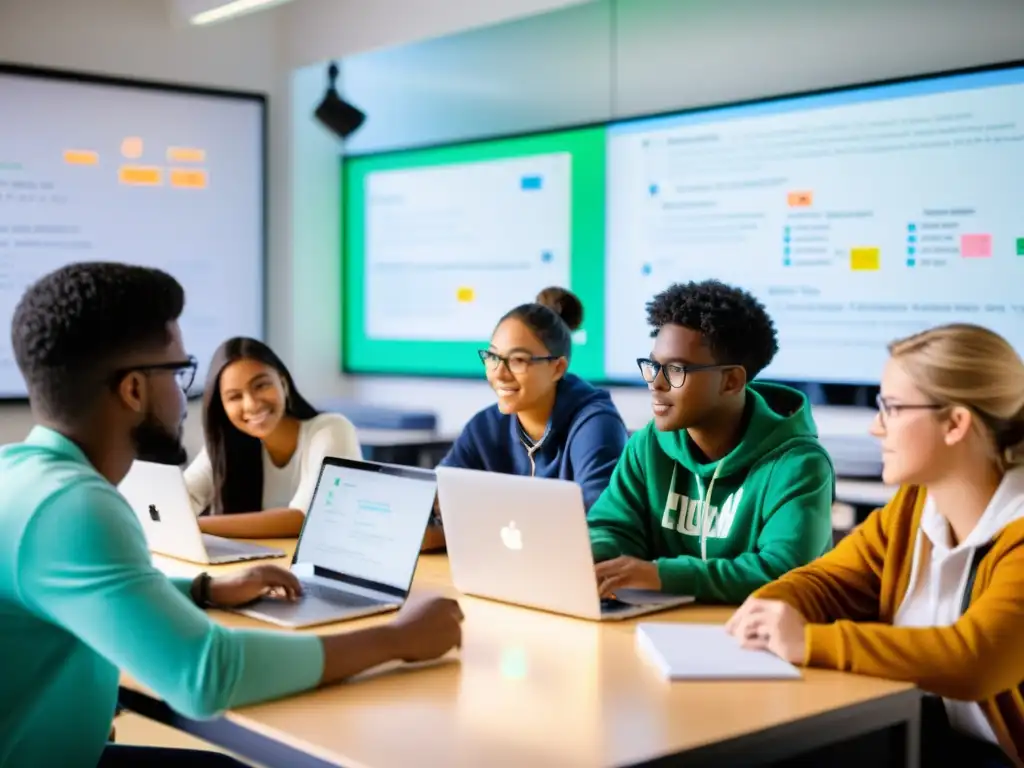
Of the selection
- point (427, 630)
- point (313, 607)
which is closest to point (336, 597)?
point (313, 607)

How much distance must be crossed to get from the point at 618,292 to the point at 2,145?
2.55 meters

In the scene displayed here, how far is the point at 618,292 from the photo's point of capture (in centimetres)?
500

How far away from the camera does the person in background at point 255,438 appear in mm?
3391

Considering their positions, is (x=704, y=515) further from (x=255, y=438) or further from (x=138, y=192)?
(x=138, y=192)

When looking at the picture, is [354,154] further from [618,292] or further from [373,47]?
[618,292]

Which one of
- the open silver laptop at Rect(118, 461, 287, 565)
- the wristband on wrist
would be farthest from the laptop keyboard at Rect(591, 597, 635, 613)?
the open silver laptop at Rect(118, 461, 287, 565)

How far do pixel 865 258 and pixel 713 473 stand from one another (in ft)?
6.14

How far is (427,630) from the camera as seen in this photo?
1.91 m

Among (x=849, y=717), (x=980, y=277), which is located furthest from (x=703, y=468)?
(x=980, y=277)

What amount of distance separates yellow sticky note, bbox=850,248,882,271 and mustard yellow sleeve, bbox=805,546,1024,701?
2.38 meters

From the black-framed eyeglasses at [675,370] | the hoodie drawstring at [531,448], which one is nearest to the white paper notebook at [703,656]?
the black-framed eyeglasses at [675,370]

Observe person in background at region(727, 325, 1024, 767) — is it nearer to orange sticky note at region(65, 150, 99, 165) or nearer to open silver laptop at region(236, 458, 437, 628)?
open silver laptop at region(236, 458, 437, 628)

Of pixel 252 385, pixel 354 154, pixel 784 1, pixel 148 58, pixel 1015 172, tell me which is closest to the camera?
pixel 252 385

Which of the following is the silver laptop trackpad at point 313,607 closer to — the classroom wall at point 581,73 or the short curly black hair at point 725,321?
the short curly black hair at point 725,321
